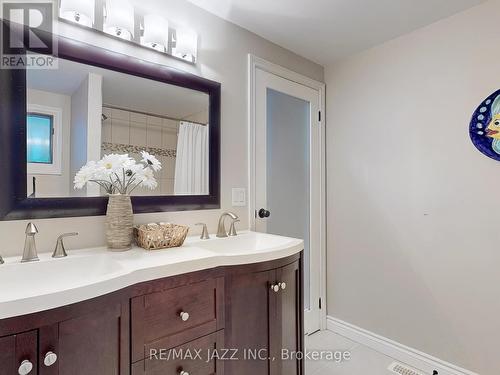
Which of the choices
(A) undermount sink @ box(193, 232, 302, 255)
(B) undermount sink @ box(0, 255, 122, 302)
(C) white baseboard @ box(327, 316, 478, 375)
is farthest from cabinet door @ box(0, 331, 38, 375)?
(C) white baseboard @ box(327, 316, 478, 375)

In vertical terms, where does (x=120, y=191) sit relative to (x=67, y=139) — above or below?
below

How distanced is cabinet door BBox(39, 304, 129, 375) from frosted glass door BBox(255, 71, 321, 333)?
4.01 feet

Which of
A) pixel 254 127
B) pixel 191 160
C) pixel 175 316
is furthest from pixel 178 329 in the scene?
pixel 254 127

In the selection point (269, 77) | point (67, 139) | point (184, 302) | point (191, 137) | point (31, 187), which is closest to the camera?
point (184, 302)

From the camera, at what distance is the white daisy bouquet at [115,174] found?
125cm

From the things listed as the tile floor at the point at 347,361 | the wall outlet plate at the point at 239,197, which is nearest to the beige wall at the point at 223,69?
the wall outlet plate at the point at 239,197

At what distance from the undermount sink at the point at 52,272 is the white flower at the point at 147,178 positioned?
394 millimetres

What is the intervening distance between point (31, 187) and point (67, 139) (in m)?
0.26

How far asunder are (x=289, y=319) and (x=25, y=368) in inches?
42.7

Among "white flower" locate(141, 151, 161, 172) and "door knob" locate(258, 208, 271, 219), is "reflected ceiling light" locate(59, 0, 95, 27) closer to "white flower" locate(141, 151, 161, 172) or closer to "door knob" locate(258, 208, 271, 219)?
"white flower" locate(141, 151, 161, 172)

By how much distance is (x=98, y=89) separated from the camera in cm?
138

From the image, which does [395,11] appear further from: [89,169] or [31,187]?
[31,187]

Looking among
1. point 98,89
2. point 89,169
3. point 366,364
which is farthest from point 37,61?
point 366,364

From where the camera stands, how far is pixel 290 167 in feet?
7.71
